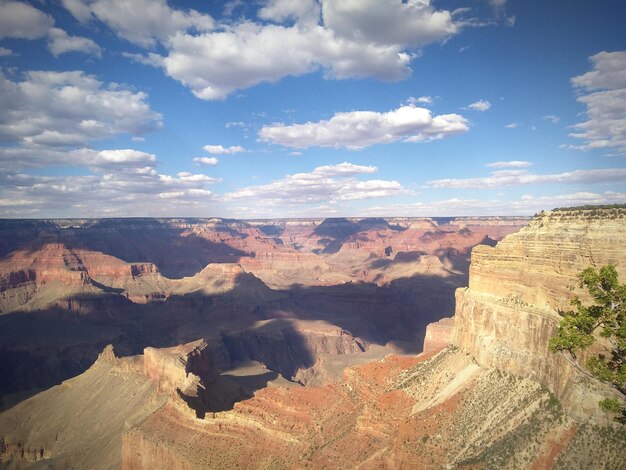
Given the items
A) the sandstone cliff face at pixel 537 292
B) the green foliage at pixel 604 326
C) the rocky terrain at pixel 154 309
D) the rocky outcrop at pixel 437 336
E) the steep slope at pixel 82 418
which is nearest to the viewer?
the green foliage at pixel 604 326

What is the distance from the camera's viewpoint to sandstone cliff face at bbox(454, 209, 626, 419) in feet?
105

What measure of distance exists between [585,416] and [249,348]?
106 meters

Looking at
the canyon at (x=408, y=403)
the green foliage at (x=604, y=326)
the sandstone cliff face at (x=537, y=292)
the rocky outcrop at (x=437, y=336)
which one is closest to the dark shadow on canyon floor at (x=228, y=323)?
→ the canyon at (x=408, y=403)

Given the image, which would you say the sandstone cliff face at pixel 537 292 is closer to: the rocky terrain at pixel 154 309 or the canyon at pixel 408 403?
the canyon at pixel 408 403

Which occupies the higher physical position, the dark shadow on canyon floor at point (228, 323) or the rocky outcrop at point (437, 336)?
the rocky outcrop at point (437, 336)

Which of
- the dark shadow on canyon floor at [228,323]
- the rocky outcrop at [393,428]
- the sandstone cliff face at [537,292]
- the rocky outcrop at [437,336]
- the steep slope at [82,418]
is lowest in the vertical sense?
the dark shadow on canyon floor at [228,323]

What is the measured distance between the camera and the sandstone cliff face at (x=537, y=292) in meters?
32.1

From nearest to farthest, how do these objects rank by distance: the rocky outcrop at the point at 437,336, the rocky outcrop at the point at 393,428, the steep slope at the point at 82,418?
the rocky outcrop at the point at 393,428, the steep slope at the point at 82,418, the rocky outcrop at the point at 437,336

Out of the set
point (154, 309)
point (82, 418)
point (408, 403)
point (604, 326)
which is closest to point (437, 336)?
point (408, 403)

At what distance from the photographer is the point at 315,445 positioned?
127 ft

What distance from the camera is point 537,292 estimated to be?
125 feet

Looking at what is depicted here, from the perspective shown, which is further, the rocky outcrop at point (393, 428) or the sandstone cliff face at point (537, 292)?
the sandstone cliff face at point (537, 292)

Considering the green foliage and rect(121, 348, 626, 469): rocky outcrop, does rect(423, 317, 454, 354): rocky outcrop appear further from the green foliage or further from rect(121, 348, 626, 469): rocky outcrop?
the green foliage

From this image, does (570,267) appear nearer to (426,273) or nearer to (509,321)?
(509,321)
